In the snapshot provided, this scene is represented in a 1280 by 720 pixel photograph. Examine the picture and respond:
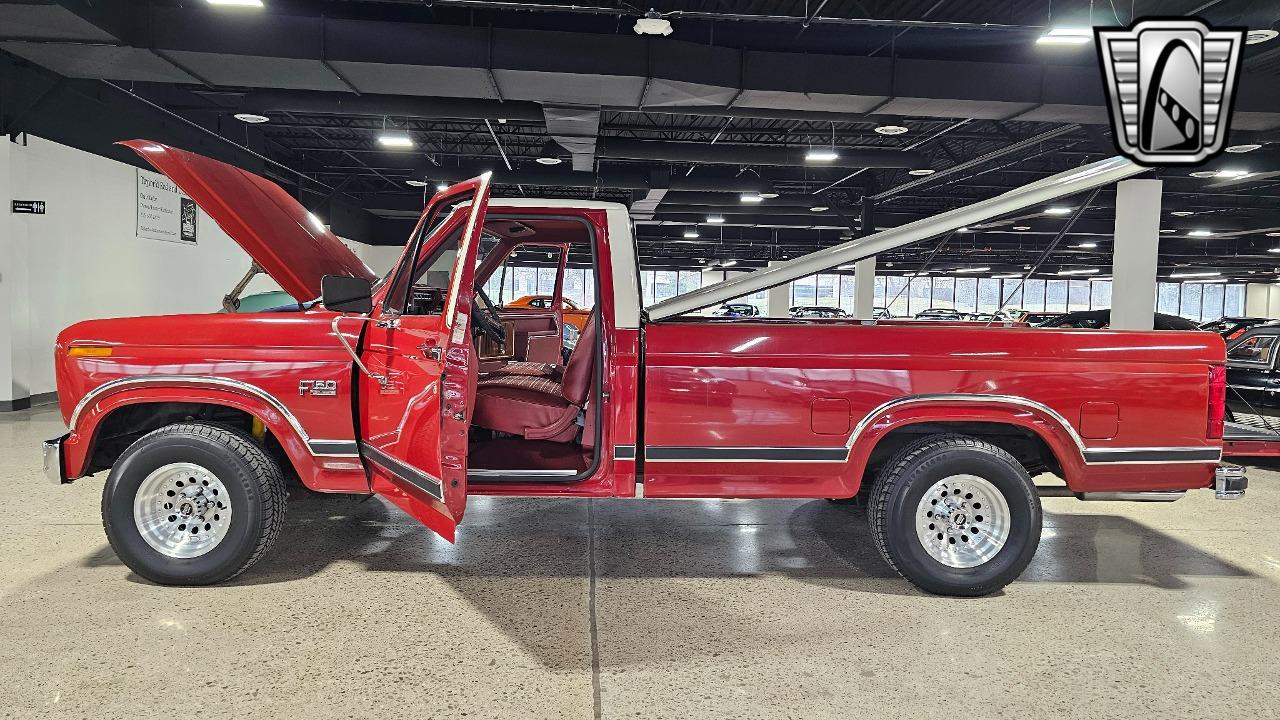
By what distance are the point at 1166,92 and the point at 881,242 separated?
8.93ft

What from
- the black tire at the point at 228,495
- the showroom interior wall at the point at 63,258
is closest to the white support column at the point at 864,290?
the showroom interior wall at the point at 63,258

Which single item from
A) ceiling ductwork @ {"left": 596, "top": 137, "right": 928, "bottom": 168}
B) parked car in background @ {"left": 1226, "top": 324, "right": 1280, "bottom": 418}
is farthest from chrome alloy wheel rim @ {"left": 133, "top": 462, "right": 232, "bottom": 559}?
ceiling ductwork @ {"left": 596, "top": 137, "right": 928, "bottom": 168}

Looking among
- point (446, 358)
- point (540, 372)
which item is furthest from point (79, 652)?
point (540, 372)

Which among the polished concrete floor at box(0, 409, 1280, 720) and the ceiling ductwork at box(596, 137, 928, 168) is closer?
the polished concrete floor at box(0, 409, 1280, 720)

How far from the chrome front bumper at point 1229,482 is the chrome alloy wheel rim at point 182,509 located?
485 cm

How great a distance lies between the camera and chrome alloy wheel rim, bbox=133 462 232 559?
349 centimetres

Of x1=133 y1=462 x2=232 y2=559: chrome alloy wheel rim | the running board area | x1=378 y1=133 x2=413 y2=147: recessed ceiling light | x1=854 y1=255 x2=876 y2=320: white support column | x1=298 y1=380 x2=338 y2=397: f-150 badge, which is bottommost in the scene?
x1=133 y1=462 x2=232 y2=559: chrome alloy wheel rim

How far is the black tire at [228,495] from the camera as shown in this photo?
3441 mm

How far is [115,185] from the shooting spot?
11.2m

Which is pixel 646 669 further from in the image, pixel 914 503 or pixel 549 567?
pixel 914 503

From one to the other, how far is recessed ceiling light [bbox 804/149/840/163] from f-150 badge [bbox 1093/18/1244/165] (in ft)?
29.2

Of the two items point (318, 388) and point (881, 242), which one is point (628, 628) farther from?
point (881, 242)

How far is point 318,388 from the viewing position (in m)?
3.48

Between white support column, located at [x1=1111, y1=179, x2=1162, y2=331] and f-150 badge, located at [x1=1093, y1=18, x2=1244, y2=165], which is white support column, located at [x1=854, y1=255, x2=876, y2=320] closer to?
white support column, located at [x1=1111, y1=179, x2=1162, y2=331]
